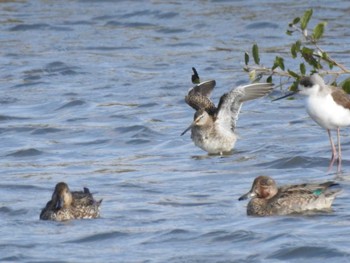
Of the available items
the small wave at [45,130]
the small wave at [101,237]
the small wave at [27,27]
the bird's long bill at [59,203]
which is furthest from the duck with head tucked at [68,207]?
the small wave at [27,27]

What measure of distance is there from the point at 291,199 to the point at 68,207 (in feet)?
7.29

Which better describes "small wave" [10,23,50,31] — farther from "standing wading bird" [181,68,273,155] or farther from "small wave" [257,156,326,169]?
"small wave" [257,156,326,169]

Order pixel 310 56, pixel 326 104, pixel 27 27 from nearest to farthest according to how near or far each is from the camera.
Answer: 1. pixel 310 56
2. pixel 326 104
3. pixel 27 27

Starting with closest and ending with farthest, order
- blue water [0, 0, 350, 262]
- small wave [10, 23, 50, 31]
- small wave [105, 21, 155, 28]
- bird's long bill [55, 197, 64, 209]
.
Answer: blue water [0, 0, 350, 262] < bird's long bill [55, 197, 64, 209] < small wave [10, 23, 50, 31] < small wave [105, 21, 155, 28]

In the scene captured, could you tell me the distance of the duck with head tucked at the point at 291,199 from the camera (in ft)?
43.3

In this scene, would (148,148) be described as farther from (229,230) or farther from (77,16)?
(77,16)

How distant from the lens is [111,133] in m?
19.1

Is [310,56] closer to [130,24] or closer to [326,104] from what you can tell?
[326,104]

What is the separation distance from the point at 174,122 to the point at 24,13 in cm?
889

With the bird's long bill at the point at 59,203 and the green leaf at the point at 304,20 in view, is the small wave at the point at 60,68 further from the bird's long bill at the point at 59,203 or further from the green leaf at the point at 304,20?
the green leaf at the point at 304,20

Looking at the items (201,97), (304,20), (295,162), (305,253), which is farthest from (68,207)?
(201,97)

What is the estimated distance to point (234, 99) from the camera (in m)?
17.1

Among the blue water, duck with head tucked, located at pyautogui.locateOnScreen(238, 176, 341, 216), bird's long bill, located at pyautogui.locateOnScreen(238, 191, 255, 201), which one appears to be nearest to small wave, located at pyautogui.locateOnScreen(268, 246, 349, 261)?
the blue water

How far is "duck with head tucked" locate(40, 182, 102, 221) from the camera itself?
1318 centimetres
